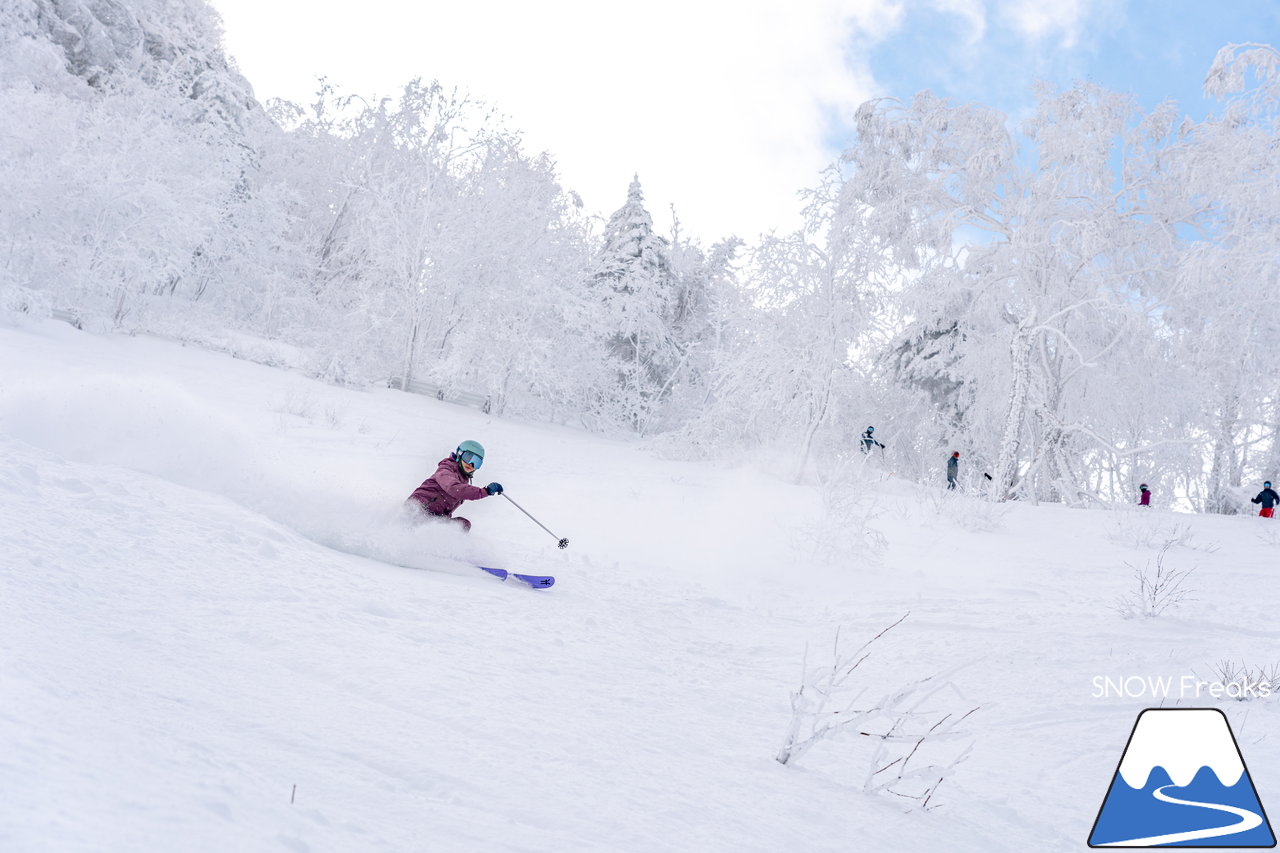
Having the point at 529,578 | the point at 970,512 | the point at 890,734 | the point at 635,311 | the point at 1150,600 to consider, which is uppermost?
the point at 635,311

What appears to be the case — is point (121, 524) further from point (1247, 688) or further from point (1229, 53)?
point (1229, 53)

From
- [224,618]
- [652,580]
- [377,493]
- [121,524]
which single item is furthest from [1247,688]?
[377,493]

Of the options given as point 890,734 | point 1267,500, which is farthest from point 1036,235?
point 890,734

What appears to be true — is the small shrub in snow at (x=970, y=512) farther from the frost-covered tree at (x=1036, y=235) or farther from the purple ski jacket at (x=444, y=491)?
the purple ski jacket at (x=444, y=491)

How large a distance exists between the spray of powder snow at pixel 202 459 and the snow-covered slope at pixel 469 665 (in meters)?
0.03

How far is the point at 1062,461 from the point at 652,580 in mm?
14676

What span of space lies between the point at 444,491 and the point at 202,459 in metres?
1.96

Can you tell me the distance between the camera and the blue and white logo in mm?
2318

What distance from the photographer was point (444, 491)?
6.86 m

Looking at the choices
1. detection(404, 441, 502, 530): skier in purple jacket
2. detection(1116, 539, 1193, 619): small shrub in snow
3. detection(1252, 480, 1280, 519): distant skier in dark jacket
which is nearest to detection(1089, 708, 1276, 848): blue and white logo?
detection(1116, 539, 1193, 619): small shrub in snow

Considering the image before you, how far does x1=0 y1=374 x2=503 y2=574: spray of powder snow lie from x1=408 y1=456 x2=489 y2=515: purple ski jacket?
8.8 inches

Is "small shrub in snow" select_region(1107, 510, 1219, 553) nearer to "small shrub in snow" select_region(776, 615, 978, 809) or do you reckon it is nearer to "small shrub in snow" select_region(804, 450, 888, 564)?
"small shrub in snow" select_region(804, 450, 888, 564)

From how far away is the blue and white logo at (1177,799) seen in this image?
7.61 feet

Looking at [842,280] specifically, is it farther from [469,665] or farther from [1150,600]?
[469,665]
